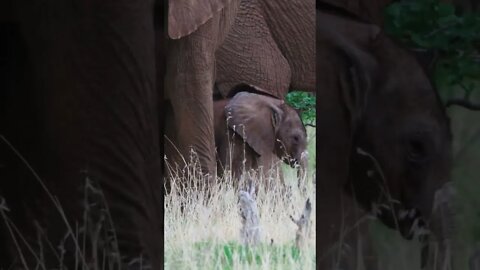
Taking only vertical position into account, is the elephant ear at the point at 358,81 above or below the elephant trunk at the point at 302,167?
above

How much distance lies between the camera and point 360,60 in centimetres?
342

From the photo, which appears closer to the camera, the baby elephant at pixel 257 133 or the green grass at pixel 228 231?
the green grass at pixel 228 231

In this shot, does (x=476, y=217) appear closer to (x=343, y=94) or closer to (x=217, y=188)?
(x=343, y=94)

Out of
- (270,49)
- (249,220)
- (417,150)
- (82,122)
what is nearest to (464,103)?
(417,150)

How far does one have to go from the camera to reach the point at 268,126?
5.22 meters

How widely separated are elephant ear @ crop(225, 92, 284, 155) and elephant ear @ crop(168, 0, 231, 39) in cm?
53

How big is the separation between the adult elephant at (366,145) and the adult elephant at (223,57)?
136 cm

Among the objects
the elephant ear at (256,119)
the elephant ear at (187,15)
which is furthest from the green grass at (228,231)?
the elephant ear at (187,15)

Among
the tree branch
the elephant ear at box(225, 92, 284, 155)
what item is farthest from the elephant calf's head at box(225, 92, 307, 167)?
the tree branch

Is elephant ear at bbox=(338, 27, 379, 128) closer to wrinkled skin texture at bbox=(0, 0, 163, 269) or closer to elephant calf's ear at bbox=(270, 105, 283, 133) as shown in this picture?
wrinkled skin texture at bbox=(0, 0, 163, 269)

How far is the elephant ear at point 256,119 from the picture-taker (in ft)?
17.0

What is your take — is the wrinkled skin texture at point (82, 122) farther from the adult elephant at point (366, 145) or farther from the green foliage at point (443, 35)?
the green foliage at point (443, 35)

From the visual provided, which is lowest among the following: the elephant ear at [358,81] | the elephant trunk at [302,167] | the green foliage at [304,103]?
the elephant trunk at [302,167]

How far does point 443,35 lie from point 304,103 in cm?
215
